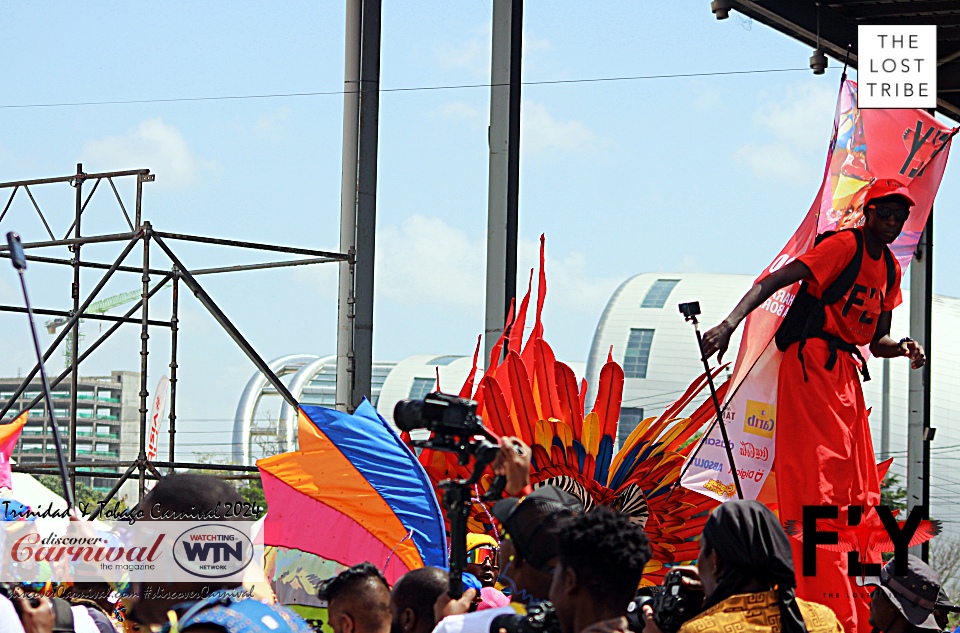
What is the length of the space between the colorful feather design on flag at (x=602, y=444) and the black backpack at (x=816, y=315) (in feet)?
1.41

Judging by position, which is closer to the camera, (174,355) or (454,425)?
(454,425)

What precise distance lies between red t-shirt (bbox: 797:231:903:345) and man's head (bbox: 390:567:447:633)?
234 centimetres

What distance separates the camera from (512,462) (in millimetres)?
3070

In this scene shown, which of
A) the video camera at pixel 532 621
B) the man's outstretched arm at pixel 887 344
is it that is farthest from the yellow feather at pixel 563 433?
the video camera at pixel 532 621

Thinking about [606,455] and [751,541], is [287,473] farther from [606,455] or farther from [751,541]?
[751,541]

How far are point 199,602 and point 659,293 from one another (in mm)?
46568

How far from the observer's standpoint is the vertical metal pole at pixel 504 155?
6.73m

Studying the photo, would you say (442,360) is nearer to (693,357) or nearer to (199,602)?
(693,357)

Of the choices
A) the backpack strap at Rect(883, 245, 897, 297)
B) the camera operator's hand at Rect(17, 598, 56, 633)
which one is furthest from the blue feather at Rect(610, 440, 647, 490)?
the camera operator's hand at Rect(17, 598, 56, 633)

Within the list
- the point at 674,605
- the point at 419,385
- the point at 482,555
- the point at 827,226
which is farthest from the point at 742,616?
the point at 419,385

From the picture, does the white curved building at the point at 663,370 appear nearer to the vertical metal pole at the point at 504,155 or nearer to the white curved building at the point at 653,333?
the white curved building at the point at 653,333

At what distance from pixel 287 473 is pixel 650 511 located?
4.87ft

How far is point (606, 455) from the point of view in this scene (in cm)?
544

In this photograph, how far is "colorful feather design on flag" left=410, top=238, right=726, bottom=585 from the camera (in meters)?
5.43
